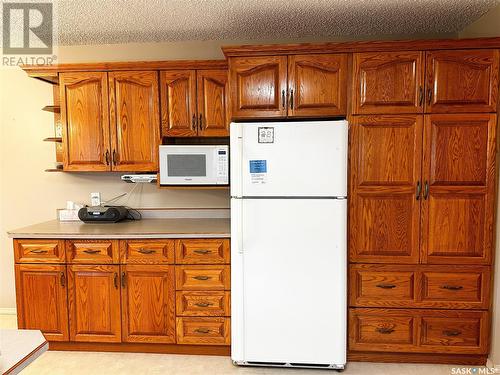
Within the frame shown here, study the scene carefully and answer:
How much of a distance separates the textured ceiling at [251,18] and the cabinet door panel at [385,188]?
30.2 inches

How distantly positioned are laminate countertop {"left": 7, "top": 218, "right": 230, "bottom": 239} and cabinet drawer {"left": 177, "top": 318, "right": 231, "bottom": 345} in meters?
0.60

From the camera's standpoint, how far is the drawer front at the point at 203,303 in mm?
2508

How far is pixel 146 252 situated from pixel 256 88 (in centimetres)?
135

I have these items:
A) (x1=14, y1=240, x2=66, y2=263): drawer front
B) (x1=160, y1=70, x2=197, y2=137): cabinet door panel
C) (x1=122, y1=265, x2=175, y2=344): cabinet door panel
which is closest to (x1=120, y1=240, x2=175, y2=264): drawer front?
(x1=122, y1=265, x2=175, y2=344): cabinet door panel

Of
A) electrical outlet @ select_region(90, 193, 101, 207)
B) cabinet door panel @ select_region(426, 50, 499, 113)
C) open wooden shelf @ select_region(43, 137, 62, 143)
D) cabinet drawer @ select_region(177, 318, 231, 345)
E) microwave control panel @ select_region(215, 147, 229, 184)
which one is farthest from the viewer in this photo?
electrical outlet @ select_region(90, 193, 101, 207)

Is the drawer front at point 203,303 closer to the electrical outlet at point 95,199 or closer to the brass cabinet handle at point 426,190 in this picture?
the electrical outlet at point 95,199

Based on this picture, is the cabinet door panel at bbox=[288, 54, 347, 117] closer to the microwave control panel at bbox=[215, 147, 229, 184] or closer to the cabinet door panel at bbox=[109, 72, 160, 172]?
the microwave control panel at bbox=[215, 147, 229, 184]

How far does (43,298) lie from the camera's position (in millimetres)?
2562

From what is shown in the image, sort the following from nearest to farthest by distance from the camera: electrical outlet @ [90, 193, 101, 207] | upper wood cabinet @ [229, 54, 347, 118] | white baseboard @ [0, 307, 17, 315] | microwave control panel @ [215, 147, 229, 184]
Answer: upper wood cabinet @ [229, 54, 347, 118], microwave control panel @ [215, 147, 229, 184], electrical outlet @ [90, 193, 101, 207], white baseboard @ [0, 307, 17, 315]

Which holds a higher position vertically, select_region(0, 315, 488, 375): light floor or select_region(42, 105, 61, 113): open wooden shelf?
select_region(42, 105, 61, 113): open wooden shelf

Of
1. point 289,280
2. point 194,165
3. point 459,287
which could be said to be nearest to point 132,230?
point 194,165

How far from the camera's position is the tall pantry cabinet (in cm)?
225

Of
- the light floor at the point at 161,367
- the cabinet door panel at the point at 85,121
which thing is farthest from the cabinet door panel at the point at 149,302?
the cabinet door panel at the point at 85,121

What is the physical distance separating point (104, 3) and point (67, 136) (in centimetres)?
110
